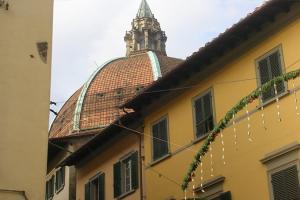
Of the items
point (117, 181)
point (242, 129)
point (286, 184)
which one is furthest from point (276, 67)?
point (117, 181)

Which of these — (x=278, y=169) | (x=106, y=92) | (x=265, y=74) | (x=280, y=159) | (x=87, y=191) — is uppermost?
(x=106, y=92)

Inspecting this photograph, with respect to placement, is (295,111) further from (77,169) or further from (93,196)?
(77,169)

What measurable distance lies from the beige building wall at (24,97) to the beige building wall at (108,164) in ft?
26.3

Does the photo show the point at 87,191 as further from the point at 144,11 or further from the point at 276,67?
the point at 144,11

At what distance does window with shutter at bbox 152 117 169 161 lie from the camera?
67.5 ft

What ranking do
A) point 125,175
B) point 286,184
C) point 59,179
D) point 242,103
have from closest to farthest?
point 242,103, point 286,184, point 125,175, point 59,179

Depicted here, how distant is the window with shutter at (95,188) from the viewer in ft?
79.1

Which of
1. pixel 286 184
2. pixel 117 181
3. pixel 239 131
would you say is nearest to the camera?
pixel 286 184

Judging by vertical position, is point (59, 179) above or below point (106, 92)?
below

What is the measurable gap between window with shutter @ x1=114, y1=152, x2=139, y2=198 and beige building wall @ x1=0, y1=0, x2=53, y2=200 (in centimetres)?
804

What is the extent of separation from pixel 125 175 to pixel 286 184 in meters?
8.60

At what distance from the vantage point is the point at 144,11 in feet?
176

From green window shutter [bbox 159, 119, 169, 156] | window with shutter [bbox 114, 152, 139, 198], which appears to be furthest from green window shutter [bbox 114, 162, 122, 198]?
green window shutter [bbox 159, 119, 169, 156]

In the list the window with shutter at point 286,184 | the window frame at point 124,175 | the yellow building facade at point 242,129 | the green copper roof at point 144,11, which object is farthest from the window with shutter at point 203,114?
the green copper roof at point 144,11
